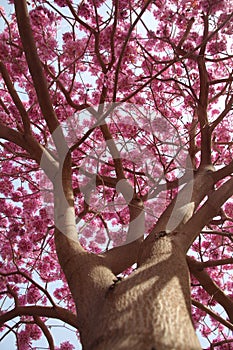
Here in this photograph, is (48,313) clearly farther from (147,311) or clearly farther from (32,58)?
(32,58)

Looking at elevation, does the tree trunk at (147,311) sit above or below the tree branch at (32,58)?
below

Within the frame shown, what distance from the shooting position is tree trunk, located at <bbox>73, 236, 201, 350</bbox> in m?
1.26

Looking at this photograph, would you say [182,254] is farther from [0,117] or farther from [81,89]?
[81,89]

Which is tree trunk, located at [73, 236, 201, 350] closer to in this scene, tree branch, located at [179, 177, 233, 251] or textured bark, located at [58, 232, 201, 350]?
textured bark, located at [58, 232, 201, 350]

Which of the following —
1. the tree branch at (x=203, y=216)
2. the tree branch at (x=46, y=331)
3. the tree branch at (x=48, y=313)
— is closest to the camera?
the tree branch at (x=203, y=216)

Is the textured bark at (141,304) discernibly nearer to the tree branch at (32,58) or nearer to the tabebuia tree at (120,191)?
the tabebuia tree at (120,191)

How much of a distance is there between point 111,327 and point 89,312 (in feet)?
1.12

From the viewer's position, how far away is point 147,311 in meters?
1.41

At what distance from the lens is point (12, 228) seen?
4605 mm

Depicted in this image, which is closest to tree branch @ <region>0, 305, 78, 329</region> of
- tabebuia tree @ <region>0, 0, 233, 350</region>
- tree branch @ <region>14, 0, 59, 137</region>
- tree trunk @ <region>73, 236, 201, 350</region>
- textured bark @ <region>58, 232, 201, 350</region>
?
tabebuia tree @ <region>0, 0, 233, 350</region>

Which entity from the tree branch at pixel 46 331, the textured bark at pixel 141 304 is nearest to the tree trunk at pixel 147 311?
the textured bark at pixel 141 304

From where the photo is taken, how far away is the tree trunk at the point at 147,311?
1.26 metres

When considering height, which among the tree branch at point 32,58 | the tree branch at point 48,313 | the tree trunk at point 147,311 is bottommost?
the tree trunk at point 147,311

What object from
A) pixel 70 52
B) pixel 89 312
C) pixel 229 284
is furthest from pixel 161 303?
pixel 229 284
